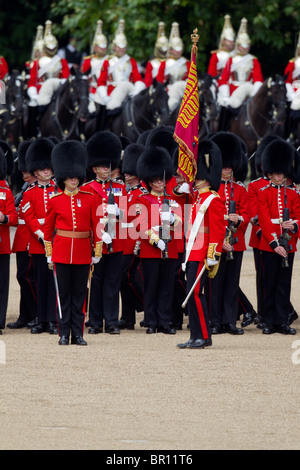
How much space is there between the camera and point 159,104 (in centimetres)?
1550

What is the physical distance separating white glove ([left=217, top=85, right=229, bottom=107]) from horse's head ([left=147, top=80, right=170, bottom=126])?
1546 millimetres

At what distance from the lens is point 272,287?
328 inches

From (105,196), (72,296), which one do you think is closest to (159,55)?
(105,196)

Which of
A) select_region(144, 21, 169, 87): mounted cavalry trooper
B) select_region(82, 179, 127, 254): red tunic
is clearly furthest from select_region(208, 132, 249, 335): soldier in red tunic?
select_region(144, 21, 169, 87): mounted cavalry trooper

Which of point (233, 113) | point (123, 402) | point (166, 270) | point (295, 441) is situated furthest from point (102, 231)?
point (233, 113)

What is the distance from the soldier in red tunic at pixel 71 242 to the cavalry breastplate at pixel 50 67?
10603mm

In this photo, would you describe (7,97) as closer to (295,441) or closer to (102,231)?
(102,231)

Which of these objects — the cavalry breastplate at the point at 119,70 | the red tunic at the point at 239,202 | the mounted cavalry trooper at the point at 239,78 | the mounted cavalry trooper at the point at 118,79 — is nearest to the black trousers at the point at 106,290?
the red tunic at the point at 239,202

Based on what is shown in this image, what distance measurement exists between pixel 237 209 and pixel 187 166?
781 millimetres

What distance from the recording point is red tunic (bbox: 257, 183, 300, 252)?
8.25 metres

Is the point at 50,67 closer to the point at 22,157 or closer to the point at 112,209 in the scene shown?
the point at 22,157

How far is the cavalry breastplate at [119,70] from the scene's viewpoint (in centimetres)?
1739

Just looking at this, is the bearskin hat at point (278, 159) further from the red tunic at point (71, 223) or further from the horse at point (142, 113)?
the horse at point (142, 113)

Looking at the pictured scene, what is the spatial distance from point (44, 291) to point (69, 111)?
8.66 metres
